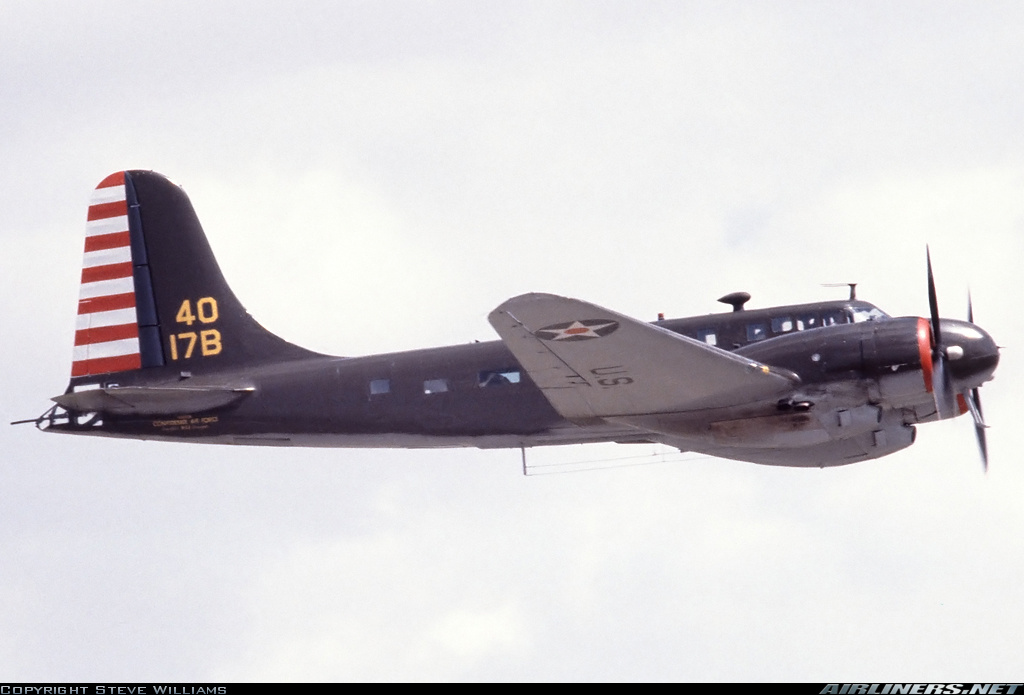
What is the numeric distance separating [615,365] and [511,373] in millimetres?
2888

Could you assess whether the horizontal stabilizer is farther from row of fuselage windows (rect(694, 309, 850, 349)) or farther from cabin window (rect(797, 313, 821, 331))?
cabin window (rect(797, 313, 821, 331))

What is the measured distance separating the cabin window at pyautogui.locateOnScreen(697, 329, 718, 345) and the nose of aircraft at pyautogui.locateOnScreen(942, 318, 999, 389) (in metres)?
3.89

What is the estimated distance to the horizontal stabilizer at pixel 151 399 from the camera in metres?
26.8

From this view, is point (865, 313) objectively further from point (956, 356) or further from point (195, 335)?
point (195, 335)

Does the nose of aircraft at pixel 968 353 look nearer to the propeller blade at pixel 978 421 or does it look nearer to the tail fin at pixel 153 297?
the propeller blade at pixel 978 421

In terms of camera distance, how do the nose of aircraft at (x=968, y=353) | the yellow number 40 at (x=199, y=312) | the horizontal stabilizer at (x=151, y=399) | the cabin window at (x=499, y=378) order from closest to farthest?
the nose of aircraft at (x=968, y=353) → the cabin window at (x=499, y=378) → the horizontal stabilizer at (x=151, y=399) → the yellow number 40 at (x=199, y=312)

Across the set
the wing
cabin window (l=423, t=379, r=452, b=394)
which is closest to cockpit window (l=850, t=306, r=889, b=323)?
the wing

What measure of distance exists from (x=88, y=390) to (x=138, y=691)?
7.84 m

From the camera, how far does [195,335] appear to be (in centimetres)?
2905

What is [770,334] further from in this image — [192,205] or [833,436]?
[192,205]

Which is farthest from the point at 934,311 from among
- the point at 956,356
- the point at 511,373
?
the point at 511,373

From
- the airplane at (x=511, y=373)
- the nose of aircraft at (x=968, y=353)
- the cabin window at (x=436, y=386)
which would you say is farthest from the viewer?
the cabin window at (x=436, y=386)

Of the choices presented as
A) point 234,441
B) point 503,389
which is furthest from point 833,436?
point 234,441

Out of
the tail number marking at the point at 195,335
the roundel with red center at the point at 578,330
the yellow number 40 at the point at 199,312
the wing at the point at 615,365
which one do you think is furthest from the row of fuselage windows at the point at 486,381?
the yellow number 40 at the point at 199,312
